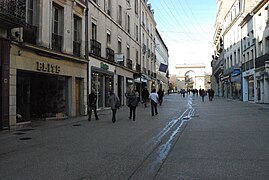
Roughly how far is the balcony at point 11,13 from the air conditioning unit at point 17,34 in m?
0.53

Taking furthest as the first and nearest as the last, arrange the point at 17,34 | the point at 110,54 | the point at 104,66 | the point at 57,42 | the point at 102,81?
the point at 110,54, the point at 102,81, the point at 104,66, the point at 57,42, the point at 17,34

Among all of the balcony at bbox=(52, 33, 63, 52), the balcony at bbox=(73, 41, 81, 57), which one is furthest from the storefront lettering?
the balcony at bbox=(73, 41, 81, 57)

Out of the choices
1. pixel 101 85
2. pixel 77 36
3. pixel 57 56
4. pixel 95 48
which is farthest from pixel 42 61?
pixel 101 85

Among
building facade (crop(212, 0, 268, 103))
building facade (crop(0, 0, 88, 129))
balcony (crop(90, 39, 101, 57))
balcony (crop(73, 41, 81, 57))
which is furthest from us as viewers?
building facade (crop(212, 0, 268, 103))

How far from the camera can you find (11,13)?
39.6 ft

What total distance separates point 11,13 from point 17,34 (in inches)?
47.6

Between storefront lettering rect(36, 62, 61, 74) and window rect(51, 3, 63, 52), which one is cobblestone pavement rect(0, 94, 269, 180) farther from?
window rect(51, 3, 63, 52)

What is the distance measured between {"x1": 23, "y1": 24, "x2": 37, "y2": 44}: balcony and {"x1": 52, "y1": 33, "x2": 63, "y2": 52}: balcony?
183cm

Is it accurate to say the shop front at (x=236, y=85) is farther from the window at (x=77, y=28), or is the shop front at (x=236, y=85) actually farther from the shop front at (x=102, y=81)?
the window at (x=77, y=28)

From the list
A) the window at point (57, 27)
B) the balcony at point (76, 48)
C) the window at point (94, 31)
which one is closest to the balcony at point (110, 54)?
the window at point (94, 31)

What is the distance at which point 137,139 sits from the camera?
9.86m

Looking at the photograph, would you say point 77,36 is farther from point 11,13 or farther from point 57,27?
point 11,13

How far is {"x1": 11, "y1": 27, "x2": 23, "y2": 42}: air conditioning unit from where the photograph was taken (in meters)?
→ 12.8

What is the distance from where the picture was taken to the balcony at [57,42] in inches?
658
